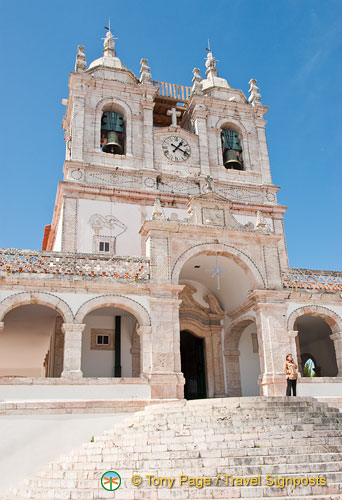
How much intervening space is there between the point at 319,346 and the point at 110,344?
10.3 meters

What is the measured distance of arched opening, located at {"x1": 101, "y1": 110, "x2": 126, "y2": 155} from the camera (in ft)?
72.7

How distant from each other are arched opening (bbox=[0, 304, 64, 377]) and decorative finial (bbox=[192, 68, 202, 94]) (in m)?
13.3

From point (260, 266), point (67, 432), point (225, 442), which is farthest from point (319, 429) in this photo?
point (260, 266)

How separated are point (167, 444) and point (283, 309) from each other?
7.71m

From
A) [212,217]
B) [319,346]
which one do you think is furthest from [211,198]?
[319,346]

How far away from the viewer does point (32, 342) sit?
21.7m

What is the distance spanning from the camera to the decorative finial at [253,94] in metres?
25.4

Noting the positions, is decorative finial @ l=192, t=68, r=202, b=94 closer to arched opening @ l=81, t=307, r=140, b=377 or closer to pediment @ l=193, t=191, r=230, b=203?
pediment @ l=193, t=191, r=230, b=203

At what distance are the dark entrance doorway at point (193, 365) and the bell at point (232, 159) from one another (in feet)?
28.2

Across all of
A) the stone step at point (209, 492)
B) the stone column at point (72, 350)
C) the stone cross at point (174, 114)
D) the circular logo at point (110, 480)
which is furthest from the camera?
the stone cross at point (174, 114)

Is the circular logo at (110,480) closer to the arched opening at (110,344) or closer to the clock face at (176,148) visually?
the arched opening at (110,344)

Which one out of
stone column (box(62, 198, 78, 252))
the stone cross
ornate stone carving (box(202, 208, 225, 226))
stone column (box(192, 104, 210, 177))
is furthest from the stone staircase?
the stone cross

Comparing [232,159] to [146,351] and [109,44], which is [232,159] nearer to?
[109,44]

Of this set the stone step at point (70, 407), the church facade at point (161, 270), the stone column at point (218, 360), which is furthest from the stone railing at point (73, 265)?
the stone column at point (218, 360)
